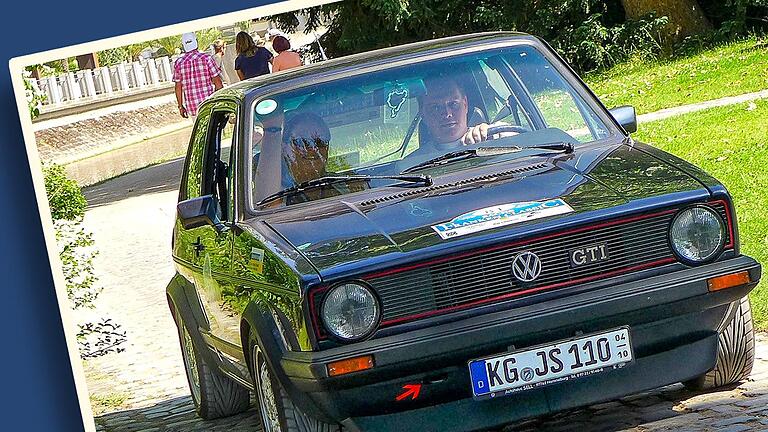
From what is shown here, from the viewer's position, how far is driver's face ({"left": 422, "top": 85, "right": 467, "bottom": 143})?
222 inches

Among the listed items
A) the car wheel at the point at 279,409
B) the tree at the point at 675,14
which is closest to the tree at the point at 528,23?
the tree at the point at 675,14

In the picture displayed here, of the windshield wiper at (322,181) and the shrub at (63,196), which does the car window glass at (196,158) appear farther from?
the windshield wiper at (322,181)

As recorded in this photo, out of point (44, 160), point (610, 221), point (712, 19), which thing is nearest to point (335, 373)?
point (610, 221)

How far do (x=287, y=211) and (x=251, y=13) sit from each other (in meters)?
1.00

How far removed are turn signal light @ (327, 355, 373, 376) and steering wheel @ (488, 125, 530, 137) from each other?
1.48 m

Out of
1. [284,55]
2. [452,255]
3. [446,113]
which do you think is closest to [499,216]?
[452,255]

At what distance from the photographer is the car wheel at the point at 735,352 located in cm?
529

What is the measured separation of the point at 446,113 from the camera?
18.7ft

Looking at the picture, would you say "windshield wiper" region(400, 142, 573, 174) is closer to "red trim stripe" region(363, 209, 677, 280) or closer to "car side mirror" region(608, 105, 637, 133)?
"car side mirror" region(608, 105, 637, 133)

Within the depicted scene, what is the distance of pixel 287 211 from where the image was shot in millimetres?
5434

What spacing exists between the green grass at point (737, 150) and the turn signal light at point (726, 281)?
79.1 inches

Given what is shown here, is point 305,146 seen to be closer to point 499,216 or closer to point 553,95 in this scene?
point 499,216

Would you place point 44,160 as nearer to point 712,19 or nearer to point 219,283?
point 219,283

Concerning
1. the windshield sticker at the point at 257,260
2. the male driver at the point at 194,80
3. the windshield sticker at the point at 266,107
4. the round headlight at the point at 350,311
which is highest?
the male driver at the point at 194,80
